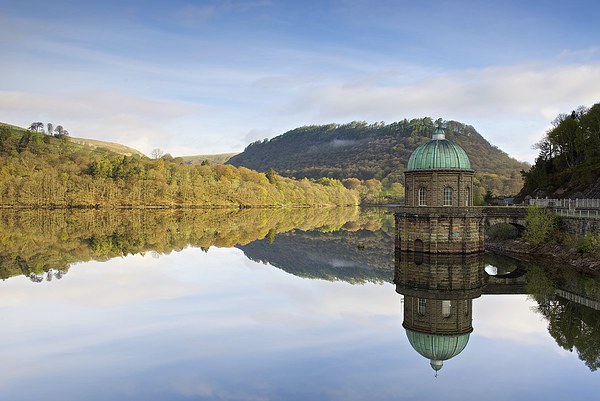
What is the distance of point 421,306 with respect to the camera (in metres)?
28.0

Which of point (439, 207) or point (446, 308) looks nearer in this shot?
point (446, 308)

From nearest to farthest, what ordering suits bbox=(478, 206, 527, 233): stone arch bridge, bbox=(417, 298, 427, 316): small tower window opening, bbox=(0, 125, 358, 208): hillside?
1. bbox=(417, 298, 427, 316): small tower window opening
2. bbox=(478, 206, 527, 233): stone arch bridge
3. bbox=(0, 125, 358, 208): hillside

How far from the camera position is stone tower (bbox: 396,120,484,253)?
43.7m

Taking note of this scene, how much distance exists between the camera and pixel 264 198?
160 m

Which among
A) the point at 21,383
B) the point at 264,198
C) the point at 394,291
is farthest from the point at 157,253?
the point at 264,198

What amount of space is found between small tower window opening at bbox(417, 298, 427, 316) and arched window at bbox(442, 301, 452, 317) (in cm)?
92

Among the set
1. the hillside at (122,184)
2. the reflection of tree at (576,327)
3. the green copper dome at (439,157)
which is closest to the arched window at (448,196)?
the green copper dome at (439,157)

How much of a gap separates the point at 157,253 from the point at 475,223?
28.5 metres

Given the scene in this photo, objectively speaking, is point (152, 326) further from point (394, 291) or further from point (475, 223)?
point (475, 223)

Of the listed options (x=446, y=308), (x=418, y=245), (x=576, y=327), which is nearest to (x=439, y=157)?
(x=418, y=245)

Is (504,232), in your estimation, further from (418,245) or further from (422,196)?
(418,245)

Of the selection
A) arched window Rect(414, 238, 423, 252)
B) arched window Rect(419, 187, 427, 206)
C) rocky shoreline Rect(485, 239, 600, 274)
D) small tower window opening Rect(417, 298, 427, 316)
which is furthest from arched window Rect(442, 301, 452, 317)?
arched window Rect(419, 187, 427, 206)

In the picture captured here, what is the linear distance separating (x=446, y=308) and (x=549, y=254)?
20916 millimetres

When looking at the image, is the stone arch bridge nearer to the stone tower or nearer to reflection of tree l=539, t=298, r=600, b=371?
the stone tower
